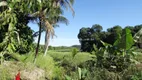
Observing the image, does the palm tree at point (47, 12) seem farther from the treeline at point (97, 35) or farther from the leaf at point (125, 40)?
the treeline at point (97, 35)

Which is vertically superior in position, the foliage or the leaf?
the leaf

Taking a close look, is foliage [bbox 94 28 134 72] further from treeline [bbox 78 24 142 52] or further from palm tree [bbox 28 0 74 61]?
treeline [bbox 78 24 142 52]

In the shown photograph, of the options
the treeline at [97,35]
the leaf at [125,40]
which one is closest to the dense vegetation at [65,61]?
the leaf at [125,40]

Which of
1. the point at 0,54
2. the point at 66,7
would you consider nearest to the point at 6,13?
the point at 0,54

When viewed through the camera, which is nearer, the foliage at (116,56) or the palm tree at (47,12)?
the foliage at (116,56)

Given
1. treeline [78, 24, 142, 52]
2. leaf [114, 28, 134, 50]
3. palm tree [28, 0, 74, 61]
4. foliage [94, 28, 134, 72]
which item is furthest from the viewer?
treeline [78, 24, 142, 52]

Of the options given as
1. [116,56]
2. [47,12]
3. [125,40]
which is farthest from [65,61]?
[47,12]

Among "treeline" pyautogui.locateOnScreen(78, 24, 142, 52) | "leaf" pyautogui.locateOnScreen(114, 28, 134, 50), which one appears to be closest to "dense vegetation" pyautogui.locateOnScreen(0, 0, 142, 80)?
"leaf" pyautogui.locateOnScreen(114, 28, 134, 50)

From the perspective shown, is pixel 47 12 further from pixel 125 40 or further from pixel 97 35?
pixel 97 35

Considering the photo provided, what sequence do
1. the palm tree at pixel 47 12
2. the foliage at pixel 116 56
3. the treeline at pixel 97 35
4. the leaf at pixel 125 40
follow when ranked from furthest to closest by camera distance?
the treeline at pixel 97 35
the palm tree at pixel 47 12
the foliage at pixel 116 56
the leaf at pixel 125 40

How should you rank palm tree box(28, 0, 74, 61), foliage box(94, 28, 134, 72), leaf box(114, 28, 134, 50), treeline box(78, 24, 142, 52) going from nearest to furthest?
1. leaf box(114, 28, 134, 50)
2. foliage box(94, 28, 134, 72)
3. palm tree box(28, 0, 74, 61)
4. treeline box(78, 24, 142, 52)

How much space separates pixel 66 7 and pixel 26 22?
5.69m

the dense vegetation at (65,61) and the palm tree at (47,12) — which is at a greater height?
the palm tree at (47,12)

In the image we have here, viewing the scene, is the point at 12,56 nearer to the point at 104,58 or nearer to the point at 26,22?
the point at 26,22
